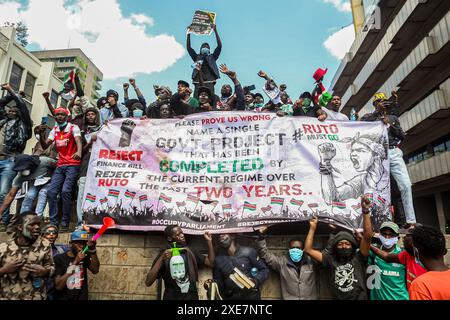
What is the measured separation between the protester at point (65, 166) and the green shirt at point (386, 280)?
14.0 feet

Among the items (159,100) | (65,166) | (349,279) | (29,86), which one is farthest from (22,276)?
(29,86)

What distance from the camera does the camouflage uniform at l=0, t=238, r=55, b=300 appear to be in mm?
2951

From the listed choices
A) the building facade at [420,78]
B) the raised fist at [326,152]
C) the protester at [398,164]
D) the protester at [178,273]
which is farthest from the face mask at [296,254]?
the building facade at [420,78]

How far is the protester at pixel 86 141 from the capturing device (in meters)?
4.60

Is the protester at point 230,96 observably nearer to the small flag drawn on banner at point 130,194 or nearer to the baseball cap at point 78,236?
the small flag drawn on banner at point 130,194

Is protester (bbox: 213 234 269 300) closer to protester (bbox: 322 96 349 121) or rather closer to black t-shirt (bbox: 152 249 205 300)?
black t-shirt (bbox: 152 249 205 300)

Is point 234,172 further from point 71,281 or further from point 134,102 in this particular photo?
point 134,102

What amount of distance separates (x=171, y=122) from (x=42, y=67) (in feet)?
73.7

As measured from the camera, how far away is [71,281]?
3332 millimetres

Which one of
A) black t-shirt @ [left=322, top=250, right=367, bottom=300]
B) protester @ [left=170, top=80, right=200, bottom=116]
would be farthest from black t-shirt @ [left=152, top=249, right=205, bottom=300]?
protester @ [left=170, top=80, right=200, bottom=116]

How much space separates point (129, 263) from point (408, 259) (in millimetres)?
3447

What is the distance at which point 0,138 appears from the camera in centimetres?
616

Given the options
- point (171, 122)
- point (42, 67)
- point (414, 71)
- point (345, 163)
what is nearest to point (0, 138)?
point (171, 122)

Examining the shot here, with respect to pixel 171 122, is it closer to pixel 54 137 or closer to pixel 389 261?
pixel 54 137
